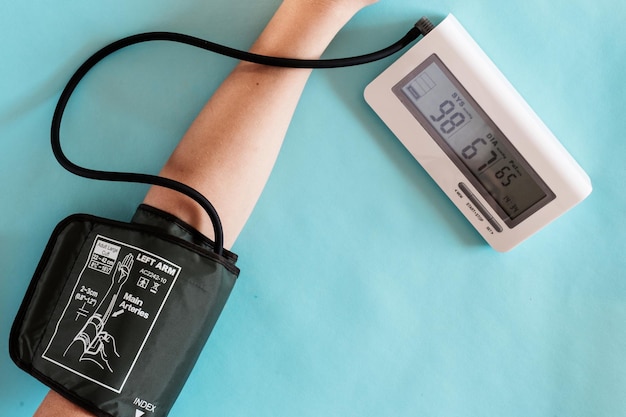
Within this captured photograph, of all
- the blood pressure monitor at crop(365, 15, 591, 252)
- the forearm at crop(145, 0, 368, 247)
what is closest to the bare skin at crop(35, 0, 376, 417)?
the forearm at crop(145, 0, 368, 247)

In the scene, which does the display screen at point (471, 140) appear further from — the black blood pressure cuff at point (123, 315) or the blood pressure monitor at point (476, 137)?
the black blood pressure cuff at point (123, 315)

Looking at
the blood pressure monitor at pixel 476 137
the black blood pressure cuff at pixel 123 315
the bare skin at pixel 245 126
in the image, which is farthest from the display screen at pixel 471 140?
the black blood pressure cuff at pixel 123 315

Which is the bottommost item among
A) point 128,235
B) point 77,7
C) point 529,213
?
point 529,213

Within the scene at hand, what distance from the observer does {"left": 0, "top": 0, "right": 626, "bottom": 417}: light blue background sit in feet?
2.33

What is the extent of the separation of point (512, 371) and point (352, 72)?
47 centimetres

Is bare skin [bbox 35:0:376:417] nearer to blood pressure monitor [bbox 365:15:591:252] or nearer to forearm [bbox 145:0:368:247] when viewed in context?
forearm [bbox 145:0:368:247]

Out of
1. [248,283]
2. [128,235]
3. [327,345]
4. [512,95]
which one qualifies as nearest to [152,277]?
[128,235]

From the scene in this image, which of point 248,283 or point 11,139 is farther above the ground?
point 11,139

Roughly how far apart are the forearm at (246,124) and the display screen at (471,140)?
0.43ft

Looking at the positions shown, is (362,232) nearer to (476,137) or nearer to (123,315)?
(476,137)

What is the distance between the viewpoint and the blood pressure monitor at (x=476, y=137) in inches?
26.0

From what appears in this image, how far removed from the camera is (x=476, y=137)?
68 cm

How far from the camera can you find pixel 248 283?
0.73m

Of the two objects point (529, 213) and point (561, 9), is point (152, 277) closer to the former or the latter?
point (529, 213)
